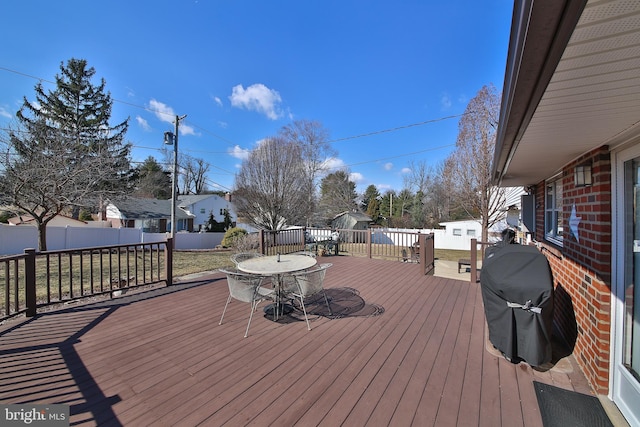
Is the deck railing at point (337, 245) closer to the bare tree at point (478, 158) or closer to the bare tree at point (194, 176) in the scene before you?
the bare tree at point (478, 158)

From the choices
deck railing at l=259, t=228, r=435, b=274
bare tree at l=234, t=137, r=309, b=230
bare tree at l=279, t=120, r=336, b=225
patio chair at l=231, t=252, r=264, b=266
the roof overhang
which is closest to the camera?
the roof overhang

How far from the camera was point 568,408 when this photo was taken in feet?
6.53

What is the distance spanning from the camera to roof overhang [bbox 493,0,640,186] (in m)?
0.81

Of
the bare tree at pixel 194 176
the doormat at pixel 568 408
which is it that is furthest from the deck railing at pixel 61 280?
the bare tree at pixel 194 176

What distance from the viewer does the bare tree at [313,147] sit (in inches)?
704

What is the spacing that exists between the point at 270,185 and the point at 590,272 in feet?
42.3

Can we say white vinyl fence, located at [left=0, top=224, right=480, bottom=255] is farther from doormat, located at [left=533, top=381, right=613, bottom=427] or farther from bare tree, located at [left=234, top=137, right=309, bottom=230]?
doormat, located at [left=533, top=381, right=613, bottom=427]

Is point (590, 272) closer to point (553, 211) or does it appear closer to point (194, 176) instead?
point (553, 211)

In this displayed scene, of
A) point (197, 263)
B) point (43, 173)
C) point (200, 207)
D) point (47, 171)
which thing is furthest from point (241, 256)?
point (200, 207)

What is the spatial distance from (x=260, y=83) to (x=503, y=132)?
14647 mm

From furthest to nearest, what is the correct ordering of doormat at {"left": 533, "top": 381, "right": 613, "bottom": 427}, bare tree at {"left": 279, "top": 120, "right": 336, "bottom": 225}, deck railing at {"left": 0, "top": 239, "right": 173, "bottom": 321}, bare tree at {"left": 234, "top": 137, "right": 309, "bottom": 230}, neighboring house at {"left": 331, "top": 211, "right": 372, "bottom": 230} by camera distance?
1. neighboring house at {"left": 331, "top": 211, "right": 372, "bottom": 230}
2. bare tree at {"left": 279, "top": 120, "right": 336, "bottom": 225}
3. bare tree at {"left": 234, "top": 137, "right": 309, "bottom": 230}
4. deck railing at {"left": 0, "top": 239, "right": 173, "bottom": 321}
5. doormat at {"left": 533, "top": 381, "right": 613, "bottom": 427}

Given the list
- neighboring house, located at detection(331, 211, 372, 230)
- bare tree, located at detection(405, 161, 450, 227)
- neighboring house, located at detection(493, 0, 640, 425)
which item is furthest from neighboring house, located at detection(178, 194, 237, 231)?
neighboring house, located at detection(493, 0, 640, 425)

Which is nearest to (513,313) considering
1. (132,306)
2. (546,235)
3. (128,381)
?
(546,235)

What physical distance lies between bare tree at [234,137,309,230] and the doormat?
12.8 meters
